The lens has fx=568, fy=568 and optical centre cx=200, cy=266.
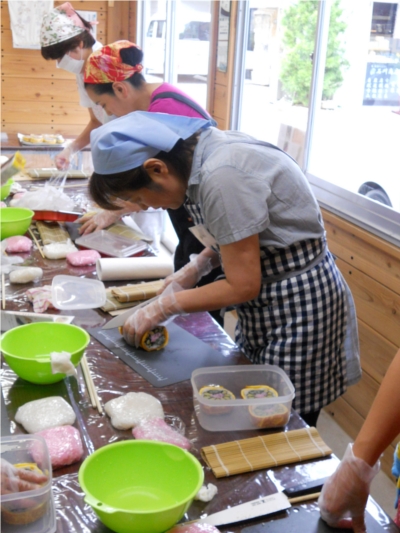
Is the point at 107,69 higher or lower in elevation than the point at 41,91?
higher

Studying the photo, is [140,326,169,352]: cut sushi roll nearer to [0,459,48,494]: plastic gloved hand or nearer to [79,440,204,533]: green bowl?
[79,440,204,533]: green bowl

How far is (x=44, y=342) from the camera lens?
1402mm

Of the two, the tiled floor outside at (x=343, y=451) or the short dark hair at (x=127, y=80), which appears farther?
the short dark hair at (x=127, y=80)

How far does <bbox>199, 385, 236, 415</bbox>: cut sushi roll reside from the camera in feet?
3.78

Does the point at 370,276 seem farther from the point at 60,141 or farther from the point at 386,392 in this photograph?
the point at 60,141

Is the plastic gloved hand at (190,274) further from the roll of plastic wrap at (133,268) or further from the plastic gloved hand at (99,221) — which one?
the plastic gloved hand at (99,221)

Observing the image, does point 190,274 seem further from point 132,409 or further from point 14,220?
point 14,220

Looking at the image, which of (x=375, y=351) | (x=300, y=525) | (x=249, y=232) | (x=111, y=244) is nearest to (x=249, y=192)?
(x=249, y=232)

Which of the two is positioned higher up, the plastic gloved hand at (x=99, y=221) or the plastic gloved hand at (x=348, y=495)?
the plastic gloved hand at (x=99, y=221)

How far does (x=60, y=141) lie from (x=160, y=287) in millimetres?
3223

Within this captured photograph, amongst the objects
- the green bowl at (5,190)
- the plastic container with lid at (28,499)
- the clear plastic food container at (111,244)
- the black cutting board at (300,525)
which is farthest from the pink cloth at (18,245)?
the black cutting board at (300,525)

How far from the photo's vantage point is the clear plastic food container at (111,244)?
2.10 metres

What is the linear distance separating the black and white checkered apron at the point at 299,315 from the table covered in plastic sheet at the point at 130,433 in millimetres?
103

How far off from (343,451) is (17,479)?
5.93ft
